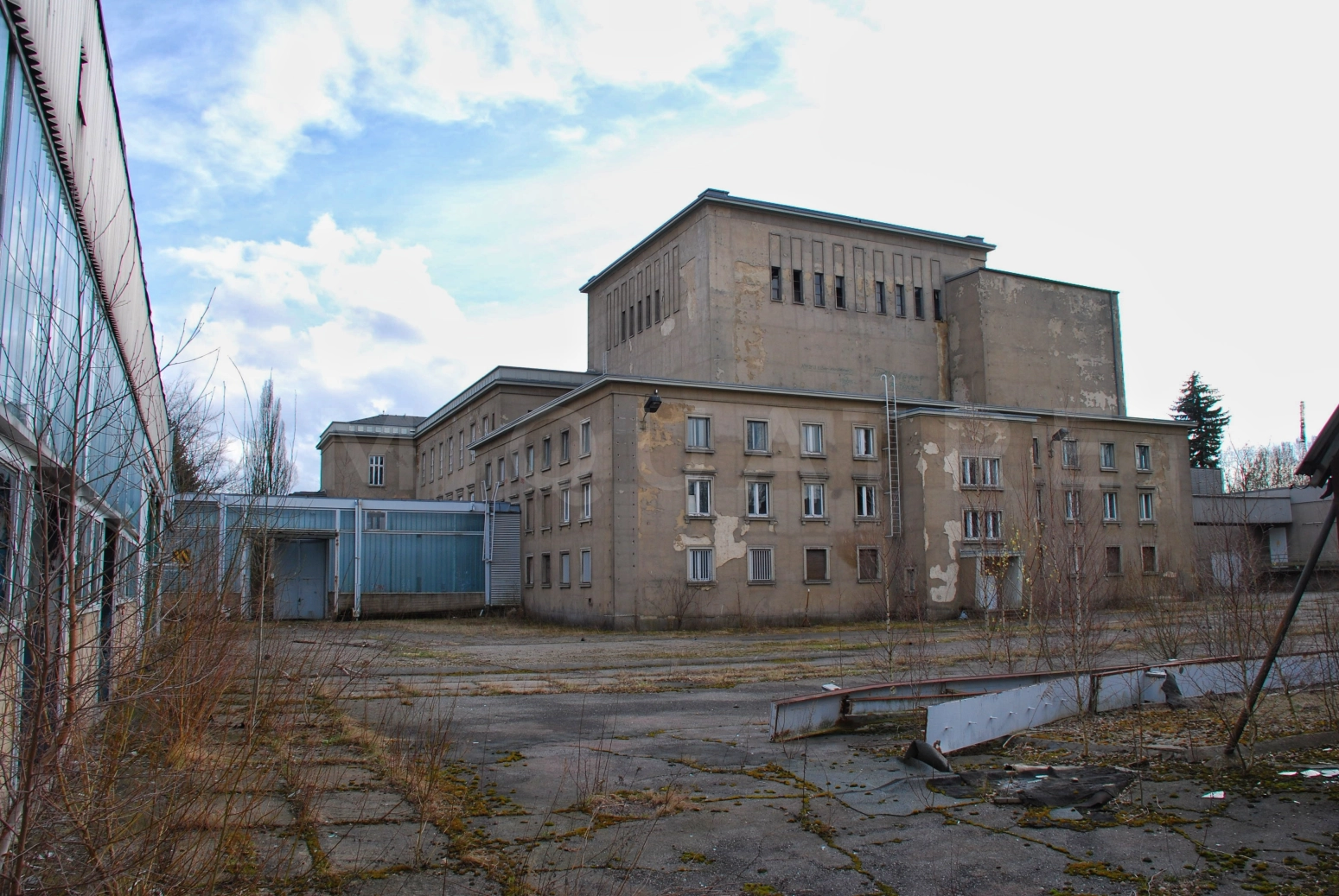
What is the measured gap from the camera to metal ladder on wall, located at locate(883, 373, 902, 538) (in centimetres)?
3947

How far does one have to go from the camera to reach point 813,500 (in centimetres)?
3869

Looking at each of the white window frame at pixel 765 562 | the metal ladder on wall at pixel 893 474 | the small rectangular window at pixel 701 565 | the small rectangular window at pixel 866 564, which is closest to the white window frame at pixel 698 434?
the small rectangular window at pixel 701 565

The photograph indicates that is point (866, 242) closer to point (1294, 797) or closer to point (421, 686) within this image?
point (421, 686)

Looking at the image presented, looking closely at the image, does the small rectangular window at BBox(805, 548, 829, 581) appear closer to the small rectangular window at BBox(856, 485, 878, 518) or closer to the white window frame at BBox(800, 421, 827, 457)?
the small rectangular window at BBox(856, 485, 878, 518)

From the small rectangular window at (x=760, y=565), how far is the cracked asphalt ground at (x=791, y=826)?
24.7m

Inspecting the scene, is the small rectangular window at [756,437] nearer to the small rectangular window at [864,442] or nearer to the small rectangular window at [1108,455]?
the small rectangular window at [864,442]

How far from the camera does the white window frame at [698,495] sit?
36.4m

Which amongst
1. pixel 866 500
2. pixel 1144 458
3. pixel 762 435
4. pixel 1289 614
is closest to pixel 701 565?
pixel 762 435

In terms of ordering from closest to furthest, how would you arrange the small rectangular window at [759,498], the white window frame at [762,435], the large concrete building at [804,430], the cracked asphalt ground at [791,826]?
the cracked asphalt ground at [791,826] < the large concrete building at [804,430] < the small rectangular window at [759,498] < the white window frame at [762,435]

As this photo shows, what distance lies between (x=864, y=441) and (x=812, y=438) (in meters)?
2.46

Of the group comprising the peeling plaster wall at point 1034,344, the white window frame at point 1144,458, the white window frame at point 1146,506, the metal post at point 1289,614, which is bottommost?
the metal post at point 1289,614

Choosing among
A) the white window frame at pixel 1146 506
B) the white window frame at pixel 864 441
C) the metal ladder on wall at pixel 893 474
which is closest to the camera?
the metal ladder on wall at pixel 893 474

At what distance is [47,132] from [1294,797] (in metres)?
10.2

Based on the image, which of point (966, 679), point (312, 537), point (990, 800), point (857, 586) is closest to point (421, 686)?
point (966, 679)
